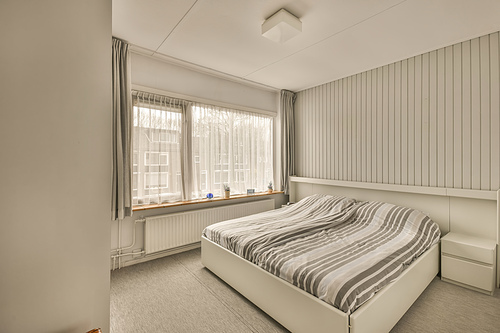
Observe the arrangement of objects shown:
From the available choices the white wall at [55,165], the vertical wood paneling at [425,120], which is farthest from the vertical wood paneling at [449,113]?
the white wall at [55,165]

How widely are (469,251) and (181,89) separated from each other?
3.87 meters

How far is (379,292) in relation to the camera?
1.58m

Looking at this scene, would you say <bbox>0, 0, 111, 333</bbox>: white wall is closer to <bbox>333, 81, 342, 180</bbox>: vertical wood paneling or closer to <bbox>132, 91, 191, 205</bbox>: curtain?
<bbox>132, 91, 191, 205</bbox>: curtain

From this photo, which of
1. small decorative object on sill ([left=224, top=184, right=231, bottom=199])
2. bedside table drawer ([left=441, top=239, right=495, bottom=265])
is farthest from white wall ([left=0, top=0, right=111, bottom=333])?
bedside table drawer ([left=441, top=239, right=495, bottom=265])

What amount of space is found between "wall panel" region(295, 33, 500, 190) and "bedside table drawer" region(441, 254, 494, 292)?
841mm

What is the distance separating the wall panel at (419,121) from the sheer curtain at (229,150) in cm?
101

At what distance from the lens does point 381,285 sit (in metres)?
1.61

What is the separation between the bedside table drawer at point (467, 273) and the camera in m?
2.15

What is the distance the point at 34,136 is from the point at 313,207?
3115mm

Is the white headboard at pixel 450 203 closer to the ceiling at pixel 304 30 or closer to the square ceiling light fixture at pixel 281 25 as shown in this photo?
the ceiling at pixel 304 30

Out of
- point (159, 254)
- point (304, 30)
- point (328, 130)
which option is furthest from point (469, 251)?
point (159, 254)

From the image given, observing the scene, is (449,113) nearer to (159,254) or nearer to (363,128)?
(363,128)

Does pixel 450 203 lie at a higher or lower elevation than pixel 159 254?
higher

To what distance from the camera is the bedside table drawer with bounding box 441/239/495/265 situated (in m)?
2.14
